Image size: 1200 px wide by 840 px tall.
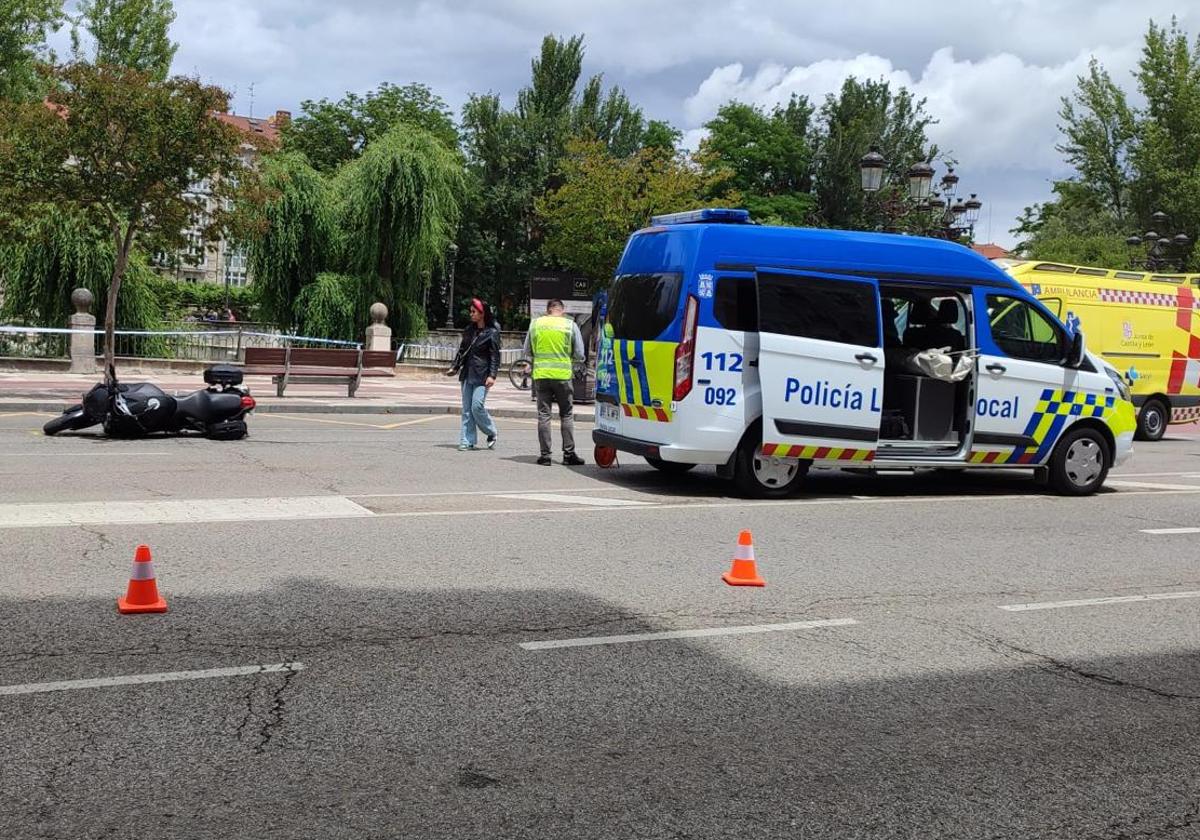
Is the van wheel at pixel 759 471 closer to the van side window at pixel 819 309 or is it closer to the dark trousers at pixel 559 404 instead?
the van side window at pixel 819 309

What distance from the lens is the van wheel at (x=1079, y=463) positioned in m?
11.5

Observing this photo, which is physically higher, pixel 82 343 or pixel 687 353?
pixel 687 353

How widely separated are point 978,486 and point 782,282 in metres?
3.80

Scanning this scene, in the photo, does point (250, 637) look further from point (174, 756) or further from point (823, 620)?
point (823, 620)

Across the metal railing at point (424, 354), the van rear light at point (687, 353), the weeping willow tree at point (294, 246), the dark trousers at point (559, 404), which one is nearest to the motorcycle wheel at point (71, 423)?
the dark trousers at point (559, 404)

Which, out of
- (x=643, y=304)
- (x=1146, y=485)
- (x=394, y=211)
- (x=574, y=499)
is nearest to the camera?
(x=574, y=499)

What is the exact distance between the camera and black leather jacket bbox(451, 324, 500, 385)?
13.0m

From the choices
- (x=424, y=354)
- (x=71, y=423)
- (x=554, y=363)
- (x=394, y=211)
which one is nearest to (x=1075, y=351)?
(x=554, y=363)

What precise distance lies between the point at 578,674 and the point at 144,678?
175 centimetres

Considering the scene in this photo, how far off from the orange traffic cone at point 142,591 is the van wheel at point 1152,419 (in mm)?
19121

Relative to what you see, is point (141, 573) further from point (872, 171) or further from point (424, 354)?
point (424, 354)

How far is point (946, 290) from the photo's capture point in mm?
10820

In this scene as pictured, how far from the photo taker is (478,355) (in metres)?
13.0

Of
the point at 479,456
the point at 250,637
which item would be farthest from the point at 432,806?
the point at 479,456
